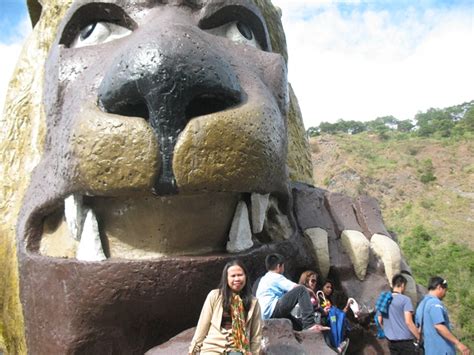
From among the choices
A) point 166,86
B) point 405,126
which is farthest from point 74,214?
point 405,126

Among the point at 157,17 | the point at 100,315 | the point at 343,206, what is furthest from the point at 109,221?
the point at 343,206

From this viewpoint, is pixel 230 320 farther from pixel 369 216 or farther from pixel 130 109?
pixel 369 216

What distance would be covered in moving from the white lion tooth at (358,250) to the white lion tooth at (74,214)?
1.88 m

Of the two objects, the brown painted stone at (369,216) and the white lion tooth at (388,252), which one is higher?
the brown painted stone at (369,216)

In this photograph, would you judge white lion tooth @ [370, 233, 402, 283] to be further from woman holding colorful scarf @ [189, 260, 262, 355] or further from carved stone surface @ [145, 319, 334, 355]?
woman holding colorful scarf @ [189, 260, 262, 355]

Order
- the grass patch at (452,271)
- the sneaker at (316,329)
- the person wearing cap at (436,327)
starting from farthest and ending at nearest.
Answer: the grass patch at (452,271) < the person wearing cap at (436,327) < the sneaker at (316,329)

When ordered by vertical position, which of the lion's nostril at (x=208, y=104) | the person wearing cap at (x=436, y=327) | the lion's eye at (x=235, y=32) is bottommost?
the person wearing cap at (x=436, y=327)

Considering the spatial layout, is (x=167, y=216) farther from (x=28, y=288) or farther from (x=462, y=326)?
(x=462, y=326)

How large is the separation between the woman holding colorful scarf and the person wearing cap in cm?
155

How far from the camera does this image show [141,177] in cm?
199

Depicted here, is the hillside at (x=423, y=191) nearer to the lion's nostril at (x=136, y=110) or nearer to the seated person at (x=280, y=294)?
the seated person at (x=280, y=294)

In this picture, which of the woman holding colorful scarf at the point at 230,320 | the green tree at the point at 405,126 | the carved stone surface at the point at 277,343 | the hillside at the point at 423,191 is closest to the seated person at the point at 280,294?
the carved stone surface at the point at 277,343

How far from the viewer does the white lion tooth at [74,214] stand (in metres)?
2.19

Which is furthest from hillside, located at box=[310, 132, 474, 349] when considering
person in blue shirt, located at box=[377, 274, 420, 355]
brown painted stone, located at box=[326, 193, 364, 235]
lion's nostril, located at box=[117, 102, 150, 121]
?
lion's nostril, located at box=[117, 102, 150, 121]
